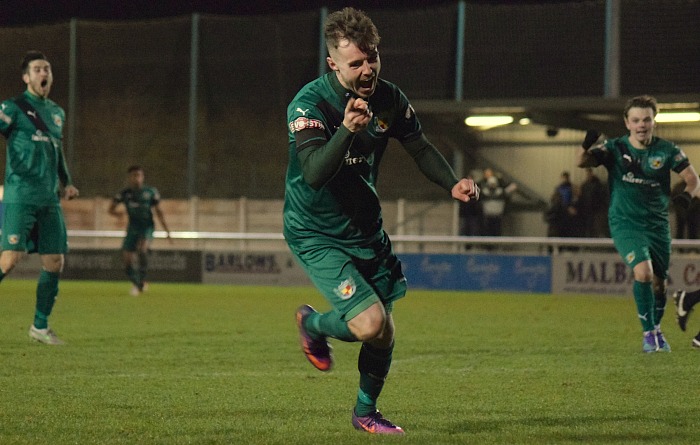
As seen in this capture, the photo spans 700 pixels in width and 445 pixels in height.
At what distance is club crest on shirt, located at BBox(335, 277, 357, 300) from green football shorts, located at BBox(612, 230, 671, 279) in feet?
16.0

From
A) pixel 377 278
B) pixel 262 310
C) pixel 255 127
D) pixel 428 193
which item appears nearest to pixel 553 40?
pixel 428 193

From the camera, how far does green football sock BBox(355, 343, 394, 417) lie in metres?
5.83

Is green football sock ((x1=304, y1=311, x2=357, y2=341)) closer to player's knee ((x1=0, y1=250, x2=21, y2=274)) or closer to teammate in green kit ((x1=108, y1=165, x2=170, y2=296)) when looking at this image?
player's knee ((x1=0, y1=250, x2=21, y2=274))

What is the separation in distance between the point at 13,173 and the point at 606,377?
523 centimetres

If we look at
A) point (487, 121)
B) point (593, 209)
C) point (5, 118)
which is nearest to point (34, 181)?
point (5, 118)

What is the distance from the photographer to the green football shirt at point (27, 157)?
32.7 feet

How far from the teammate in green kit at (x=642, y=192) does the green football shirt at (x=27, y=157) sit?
4.51 metres

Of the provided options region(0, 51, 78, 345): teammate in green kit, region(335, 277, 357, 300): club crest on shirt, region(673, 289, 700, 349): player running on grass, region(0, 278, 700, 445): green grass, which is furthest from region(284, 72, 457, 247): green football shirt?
region(673, 289, 700, 349): player running on grass

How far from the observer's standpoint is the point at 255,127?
26.6 metres

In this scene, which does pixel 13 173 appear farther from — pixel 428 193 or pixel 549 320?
pixel 428 193

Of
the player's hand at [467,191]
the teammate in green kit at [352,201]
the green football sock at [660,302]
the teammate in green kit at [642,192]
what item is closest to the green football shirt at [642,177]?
the teammate in green kit at [642,192]

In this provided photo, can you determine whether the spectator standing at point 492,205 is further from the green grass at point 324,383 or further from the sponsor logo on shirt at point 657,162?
the sponsor logo on shirt at point 657,162

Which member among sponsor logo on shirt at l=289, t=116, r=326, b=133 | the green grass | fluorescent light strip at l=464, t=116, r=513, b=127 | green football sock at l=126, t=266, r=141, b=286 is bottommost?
green football sock at l=126, t=266, r=141, b=286

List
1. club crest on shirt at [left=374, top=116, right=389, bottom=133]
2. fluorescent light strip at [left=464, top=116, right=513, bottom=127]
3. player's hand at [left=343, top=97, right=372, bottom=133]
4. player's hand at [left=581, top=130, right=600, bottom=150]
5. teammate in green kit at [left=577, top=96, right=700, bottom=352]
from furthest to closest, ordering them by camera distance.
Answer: fluorescent light strip at [left=464, top=116, right=513, bottom=127]
teammate in green kit at [left=577, top=96, right=700, bottom=352]
player's hand at [left=581, top=130, right=600, bottom=150]
club crest on shirt at [left=374, top=116, right=389, bottom=133]
player's hand at [left=343, top=97, right=372, bottom=133]
